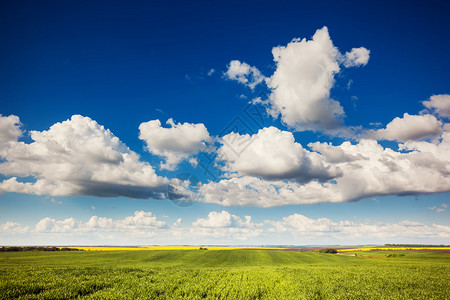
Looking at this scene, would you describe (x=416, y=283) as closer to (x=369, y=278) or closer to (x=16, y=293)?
(x=369, y=278)

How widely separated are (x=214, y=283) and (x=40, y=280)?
1509 cm

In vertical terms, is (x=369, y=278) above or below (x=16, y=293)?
below

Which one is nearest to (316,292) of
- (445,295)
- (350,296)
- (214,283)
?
(350,296)

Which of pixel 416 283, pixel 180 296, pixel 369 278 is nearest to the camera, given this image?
pixel 180 296

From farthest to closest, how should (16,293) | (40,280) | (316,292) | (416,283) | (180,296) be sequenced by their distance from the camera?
1. (416,283)
2. (316,292)
3. (40,280)
4. (180,296)
5. (16,293)

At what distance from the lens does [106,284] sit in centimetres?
2028

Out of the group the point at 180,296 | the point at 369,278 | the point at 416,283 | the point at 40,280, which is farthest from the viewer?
the point at 369,278

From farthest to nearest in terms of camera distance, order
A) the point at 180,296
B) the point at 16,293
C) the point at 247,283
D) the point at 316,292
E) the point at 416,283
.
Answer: the point at 416,283 → the point at 247,283 → the point at 316,292 → the point at 180,296 → the point at 16,293

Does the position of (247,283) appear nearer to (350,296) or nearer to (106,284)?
(350,296)

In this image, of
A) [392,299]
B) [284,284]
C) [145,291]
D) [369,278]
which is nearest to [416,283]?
[369,278]

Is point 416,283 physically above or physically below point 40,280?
below

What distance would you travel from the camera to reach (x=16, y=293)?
1619cm

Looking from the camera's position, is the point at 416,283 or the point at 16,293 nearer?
the point at 16,293

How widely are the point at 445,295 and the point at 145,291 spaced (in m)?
27.6
